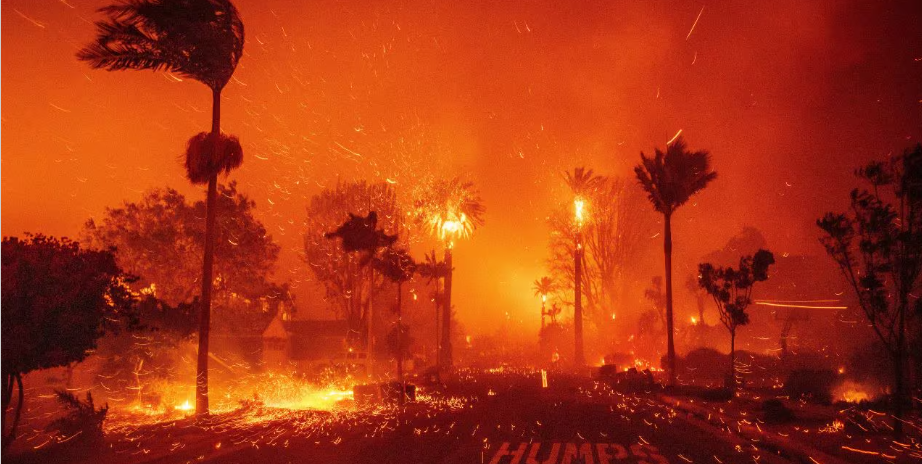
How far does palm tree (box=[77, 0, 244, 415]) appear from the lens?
1847 centimetres

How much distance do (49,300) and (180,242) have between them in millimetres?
37591

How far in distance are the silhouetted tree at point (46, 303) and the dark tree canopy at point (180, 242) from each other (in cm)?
3440

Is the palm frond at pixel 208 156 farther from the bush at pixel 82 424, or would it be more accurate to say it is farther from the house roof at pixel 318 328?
the house roof at pixel 318 328

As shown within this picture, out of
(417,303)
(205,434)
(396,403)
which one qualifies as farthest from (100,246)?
(417,303)

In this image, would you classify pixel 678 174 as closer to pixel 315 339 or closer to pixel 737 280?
pixel 737 280

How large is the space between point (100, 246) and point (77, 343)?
3774 centimetres

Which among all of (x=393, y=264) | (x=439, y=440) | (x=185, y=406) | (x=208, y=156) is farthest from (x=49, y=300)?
(x=393, y=264)

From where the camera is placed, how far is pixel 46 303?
11.8 m

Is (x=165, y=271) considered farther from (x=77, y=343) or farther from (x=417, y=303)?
(x=417, y=303)

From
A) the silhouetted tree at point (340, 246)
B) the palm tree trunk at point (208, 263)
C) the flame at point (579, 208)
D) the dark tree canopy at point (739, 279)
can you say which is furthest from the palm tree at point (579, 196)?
the palm tree trunk at point (208, 263)

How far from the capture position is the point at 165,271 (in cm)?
4694

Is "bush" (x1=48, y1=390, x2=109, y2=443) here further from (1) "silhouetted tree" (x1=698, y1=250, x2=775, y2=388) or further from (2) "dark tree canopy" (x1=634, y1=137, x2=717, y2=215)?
(2) "dark tree canopy" (x1=634, y1=137, x2=717, y2=215)

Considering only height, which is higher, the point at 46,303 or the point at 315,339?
the point at 46,303

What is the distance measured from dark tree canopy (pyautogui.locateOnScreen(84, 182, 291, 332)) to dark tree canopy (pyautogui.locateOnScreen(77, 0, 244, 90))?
29084 mm
